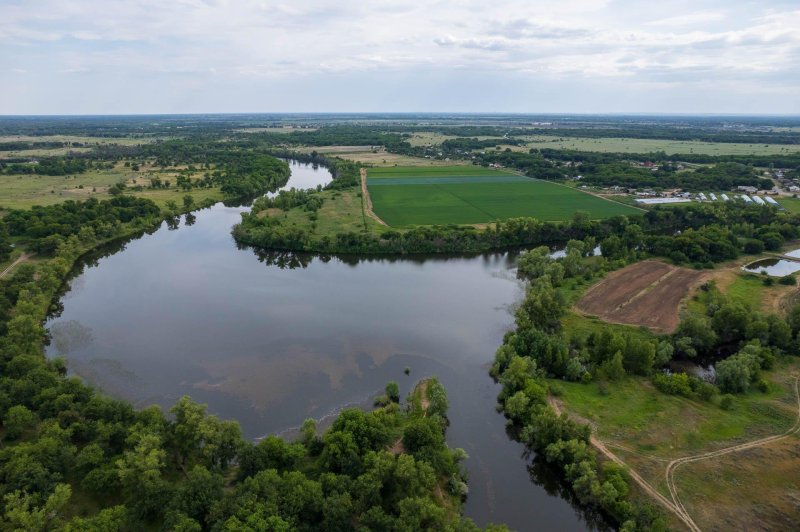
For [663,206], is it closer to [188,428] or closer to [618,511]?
[618,511]

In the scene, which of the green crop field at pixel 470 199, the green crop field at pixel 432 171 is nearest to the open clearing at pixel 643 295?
the green crop field at pixel 470 199

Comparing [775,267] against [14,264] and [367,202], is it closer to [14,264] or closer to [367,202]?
[367,202]

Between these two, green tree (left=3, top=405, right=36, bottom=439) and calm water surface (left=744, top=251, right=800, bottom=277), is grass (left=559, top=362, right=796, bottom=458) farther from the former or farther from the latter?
green tree (left=3, top=405, right=36, bottom=439)

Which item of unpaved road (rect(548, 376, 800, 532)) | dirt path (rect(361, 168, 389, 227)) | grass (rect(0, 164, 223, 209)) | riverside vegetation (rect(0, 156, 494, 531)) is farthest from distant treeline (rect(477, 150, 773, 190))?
riverside vegetation (rect(0, 156, 494, 531))

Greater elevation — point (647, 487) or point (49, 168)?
point (49, 168)

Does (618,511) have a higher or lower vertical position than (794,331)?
lower

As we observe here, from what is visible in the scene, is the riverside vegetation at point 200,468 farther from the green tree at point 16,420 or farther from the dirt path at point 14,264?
the dirt path at point 14,264

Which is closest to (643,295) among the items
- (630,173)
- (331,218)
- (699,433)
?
(699,433)

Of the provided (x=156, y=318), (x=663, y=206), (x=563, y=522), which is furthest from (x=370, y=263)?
(x=663, y=206)

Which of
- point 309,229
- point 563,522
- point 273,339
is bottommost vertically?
point 563,522
